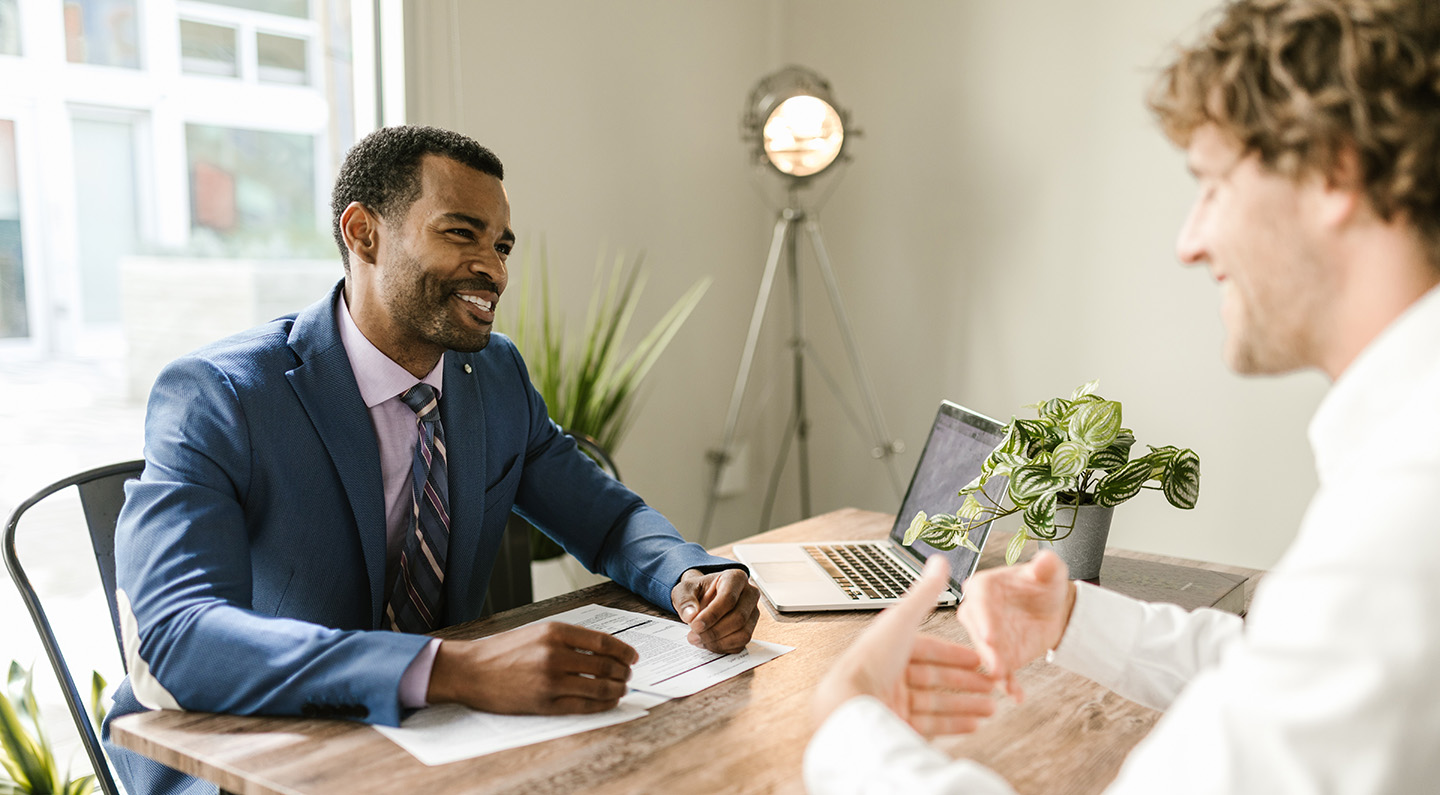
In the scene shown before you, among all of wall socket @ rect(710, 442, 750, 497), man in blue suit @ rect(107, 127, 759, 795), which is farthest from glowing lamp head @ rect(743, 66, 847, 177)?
man in blue suit @ rect(107, 127, 759, 795)

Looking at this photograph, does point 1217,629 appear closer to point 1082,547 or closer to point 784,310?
point 1082,547

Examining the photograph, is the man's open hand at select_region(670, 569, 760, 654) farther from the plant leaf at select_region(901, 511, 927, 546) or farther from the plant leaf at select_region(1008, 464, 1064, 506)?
the plant leaf at select_region(1008, 464, 1064, 506)

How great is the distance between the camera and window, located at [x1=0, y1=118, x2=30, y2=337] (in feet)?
6.21

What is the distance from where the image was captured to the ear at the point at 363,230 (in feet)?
5.11

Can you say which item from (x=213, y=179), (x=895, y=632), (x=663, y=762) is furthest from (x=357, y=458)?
(x=213, y=179)

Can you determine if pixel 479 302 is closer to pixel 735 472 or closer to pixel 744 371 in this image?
pixel 744 371

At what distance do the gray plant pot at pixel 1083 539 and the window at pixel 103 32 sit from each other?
1990mm

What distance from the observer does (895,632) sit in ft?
2.71

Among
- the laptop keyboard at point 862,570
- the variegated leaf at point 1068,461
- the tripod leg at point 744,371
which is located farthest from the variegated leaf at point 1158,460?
A: the tripod leg at point 744,371

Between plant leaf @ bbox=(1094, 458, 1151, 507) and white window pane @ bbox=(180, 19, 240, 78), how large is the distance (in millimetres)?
1996

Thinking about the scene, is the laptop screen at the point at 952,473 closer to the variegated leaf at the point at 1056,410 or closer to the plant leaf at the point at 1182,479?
the variegated leaf at the point at 1056,410

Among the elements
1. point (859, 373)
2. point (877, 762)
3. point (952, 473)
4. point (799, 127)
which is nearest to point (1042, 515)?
point (952, 473)

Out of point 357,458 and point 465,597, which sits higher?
point 357,458

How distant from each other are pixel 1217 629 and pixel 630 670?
60 centimetres
